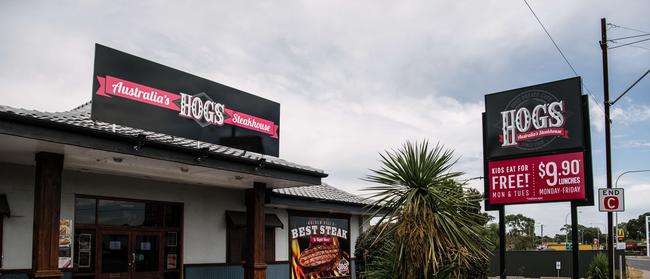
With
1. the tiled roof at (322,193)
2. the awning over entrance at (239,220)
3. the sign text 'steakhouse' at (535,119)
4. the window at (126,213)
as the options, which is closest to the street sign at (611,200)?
the sign text 'steakhouse' at (535,119)

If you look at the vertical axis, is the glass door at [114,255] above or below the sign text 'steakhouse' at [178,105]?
below

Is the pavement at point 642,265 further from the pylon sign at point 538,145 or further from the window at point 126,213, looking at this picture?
the window at point 126,213

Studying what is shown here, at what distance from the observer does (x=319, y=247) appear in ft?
70.0

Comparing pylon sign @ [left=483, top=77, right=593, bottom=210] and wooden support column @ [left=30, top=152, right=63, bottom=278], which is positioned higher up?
pylon sign @ [left=483, top=77, right=593, bottom=210]

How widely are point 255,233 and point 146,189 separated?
119 inches

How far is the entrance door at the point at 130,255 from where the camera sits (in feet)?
48.8

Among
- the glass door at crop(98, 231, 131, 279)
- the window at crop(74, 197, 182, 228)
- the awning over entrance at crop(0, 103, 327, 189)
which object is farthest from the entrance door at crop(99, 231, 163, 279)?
the awning over entrance at crop(0, 103, 327, 189)

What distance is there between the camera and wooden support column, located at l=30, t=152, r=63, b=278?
11.0 meters

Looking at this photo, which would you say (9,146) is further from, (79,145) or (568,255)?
(568,255)

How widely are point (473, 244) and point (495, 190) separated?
5.99 meters

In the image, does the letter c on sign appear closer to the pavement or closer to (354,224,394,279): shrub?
(354,224,394,279): shrub

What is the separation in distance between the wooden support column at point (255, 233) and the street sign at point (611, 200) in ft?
31.8

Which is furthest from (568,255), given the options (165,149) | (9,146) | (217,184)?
(9,146)

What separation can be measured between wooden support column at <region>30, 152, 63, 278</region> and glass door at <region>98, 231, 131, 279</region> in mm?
3494
